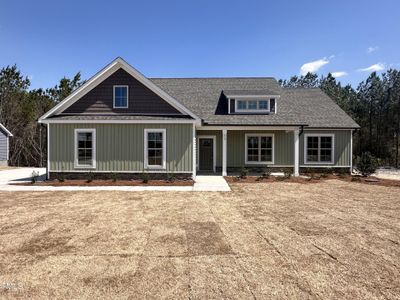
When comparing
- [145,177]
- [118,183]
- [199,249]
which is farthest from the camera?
[145,177]

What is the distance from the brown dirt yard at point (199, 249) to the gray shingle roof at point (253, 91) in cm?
794

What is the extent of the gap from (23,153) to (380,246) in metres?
40.6

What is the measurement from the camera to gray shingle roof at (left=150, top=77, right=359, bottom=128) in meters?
15.9

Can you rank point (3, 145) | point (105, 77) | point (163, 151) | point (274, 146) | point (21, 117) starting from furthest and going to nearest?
1. point (21, 117)
2. point (3, 145)
3. point (274, 146)
4. point (105, 77)
5. point (163, 151)

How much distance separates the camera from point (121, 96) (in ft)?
45.8

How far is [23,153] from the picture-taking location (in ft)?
113

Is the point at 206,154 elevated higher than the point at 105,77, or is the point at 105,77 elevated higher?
the point at 105,77

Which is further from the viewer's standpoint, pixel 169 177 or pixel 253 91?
pixel 253 91

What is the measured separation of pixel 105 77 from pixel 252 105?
30.4ft

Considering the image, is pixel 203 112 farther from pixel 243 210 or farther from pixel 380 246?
pixel 380 246

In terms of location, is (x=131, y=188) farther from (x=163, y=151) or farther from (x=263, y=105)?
(x=263, y=105)

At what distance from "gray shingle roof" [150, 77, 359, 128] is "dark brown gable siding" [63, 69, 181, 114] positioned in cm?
330

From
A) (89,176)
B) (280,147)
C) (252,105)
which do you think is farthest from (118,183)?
(280,147)

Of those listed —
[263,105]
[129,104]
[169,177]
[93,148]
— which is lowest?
[169,177]
